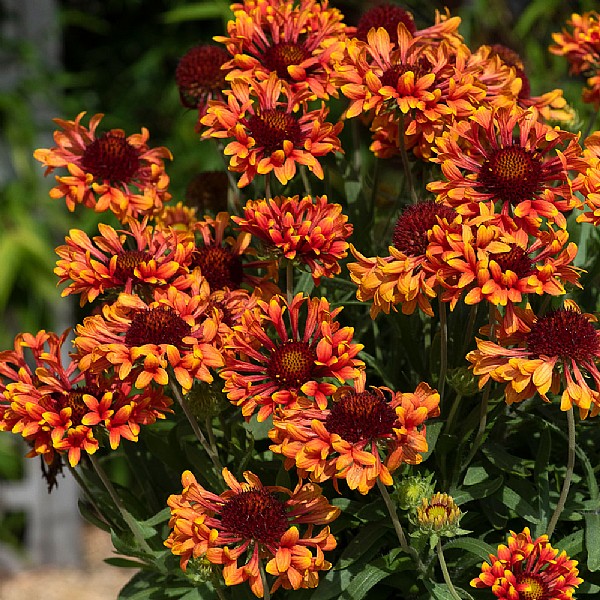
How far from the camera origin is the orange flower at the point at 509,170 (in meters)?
0.99

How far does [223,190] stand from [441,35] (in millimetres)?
393

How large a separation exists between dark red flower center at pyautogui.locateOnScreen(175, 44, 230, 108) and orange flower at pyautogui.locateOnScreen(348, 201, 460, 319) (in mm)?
461

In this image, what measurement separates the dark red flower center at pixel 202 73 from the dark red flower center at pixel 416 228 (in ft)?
1.54

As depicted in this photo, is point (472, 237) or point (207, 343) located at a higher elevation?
point (472, 237)

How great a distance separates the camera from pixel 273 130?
113cm

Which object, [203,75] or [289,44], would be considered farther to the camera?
[203,75]

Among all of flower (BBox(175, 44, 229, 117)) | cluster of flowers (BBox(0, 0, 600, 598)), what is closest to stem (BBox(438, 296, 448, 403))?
cluster of flowers (BBox(0, 0, 600, 598))

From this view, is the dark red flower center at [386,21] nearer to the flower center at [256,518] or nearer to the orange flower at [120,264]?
the orange flower at [120,264]

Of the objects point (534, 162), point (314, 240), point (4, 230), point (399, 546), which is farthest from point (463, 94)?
point (4, 230)

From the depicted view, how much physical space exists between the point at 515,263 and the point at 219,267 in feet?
1.21

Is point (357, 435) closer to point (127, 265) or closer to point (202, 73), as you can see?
point (127, 265)

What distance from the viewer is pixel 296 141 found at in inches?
44.8

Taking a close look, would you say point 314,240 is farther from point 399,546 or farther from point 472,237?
point 399,546

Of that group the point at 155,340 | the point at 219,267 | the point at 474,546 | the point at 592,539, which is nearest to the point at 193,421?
the point at 155,340
